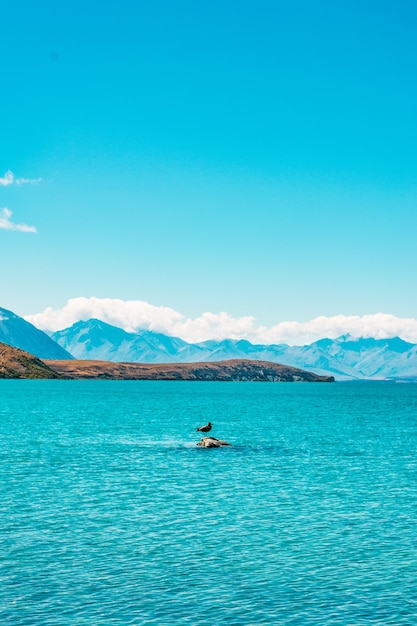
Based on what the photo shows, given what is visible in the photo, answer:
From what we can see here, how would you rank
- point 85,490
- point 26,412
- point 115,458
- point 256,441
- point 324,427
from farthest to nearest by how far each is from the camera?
1. point 26,412
2. point 324,427
3. point 256,441
4. point 115,458
5. point 85,490

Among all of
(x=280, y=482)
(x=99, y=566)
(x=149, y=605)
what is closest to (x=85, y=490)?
(x=280, y=482)

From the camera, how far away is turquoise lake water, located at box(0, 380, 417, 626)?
111ft

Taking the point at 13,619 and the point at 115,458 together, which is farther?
the point at 115,458

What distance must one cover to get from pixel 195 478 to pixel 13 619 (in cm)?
4297

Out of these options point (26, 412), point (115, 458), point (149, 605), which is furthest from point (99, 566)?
point (26, 412)

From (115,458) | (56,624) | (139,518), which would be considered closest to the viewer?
(56,624)

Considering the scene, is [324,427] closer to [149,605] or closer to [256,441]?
[256,441]

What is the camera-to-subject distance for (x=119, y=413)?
626 feet

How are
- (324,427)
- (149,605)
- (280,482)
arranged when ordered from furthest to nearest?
(324,427), (280,482), (149,605)

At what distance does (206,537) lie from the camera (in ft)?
156

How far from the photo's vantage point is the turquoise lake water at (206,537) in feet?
111

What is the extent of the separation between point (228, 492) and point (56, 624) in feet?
116

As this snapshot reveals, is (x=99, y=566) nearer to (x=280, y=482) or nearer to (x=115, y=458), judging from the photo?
(x=280, y=482)

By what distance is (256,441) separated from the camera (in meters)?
117
